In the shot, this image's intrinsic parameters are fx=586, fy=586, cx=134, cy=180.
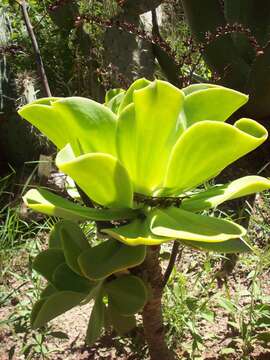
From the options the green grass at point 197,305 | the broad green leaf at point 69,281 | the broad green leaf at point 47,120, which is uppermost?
the broad green leaf at point 47,120

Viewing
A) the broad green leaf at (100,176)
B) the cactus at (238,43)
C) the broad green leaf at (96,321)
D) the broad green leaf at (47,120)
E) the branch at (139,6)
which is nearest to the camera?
the broad green leaf at (100,176)

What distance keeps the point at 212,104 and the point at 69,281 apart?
433 mm

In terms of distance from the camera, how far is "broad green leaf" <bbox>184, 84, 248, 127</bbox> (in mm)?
1069

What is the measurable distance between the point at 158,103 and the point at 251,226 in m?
1.35

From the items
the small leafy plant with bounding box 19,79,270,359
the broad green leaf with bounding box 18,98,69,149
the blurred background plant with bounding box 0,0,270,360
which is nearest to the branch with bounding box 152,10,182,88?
the blurred background plant with bounding box 0,0,270,360

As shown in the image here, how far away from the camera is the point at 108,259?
3.45 ft

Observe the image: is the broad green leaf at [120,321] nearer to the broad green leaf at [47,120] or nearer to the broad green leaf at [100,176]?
the broad green leaf at [100,176]

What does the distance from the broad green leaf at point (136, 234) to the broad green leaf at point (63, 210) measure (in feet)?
0.11

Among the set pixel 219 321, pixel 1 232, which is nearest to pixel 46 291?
pixel 219 321

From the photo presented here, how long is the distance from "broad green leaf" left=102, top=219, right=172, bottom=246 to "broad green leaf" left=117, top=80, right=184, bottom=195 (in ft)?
0.30

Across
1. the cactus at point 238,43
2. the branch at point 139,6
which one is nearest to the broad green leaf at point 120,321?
the cactus at point 238,43

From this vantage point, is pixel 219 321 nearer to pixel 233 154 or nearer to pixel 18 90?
pixel 233 154

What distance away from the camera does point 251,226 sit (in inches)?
89.2

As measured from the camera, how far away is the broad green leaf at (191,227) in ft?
3.12
